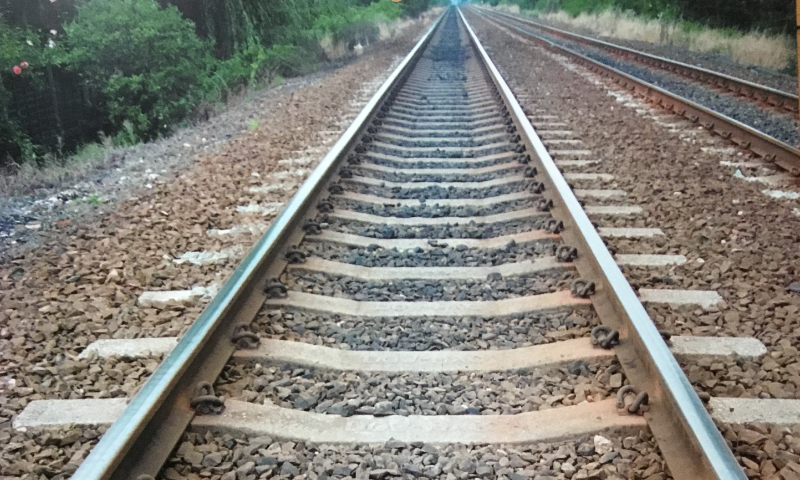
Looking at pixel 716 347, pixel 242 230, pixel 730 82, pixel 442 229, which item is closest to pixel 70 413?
pixel 242 230

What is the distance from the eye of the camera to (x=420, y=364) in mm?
2719

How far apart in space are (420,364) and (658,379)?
887 mm

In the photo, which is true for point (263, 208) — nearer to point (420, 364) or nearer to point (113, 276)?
point (113, 276)

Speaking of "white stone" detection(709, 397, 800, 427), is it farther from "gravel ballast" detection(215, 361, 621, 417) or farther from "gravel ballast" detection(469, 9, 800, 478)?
"gravel ballast" detection(215, 361, 621, 417)

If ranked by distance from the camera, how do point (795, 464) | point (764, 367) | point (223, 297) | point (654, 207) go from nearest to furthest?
point (795, 464) → point (764, 367) → point (223, 297) → point (654, 207)

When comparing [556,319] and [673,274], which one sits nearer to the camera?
[556,319]

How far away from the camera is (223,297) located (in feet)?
9.59

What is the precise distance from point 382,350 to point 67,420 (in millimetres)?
1175

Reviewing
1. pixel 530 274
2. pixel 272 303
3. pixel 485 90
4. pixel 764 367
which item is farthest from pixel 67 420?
pixel 485 90

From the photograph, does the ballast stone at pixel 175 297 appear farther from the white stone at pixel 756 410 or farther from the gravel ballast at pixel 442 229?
the white stone at pixel 756 410

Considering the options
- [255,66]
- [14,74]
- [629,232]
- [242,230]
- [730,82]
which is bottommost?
[629,232]

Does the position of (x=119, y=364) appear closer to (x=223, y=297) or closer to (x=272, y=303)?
(x=223, y=297)

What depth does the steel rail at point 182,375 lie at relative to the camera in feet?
6.51

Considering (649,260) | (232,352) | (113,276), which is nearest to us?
(232,352)
